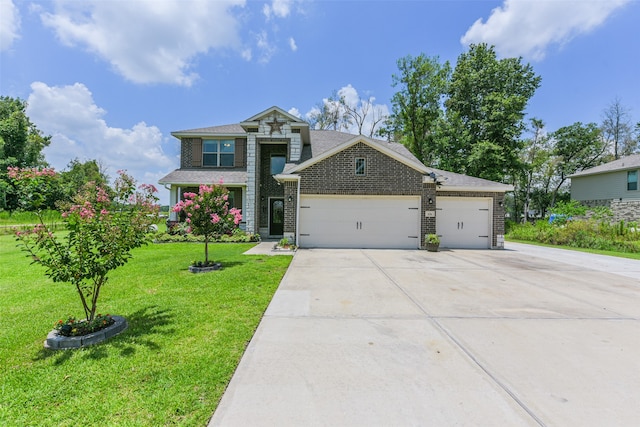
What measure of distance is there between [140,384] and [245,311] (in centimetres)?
193

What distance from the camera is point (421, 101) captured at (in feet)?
84.5

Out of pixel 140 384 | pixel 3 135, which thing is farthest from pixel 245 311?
pixel 3 135

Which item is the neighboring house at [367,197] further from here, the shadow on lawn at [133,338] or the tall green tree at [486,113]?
the tall green tree at [486,113]

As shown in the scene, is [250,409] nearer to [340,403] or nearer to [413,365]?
[340,403]

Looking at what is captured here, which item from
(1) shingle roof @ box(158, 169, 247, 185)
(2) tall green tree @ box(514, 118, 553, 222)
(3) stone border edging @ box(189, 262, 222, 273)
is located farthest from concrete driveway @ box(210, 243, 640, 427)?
(2) tall green tree @ box(514, 118, 553, 222)

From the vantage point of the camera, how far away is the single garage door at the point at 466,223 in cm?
1298

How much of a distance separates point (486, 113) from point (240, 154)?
64.2ft

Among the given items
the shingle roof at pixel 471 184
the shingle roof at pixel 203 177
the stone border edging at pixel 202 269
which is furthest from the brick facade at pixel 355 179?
the stone border edging at pixel 202 269

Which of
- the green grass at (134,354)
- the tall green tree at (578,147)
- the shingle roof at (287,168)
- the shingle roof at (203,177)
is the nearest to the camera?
the green grass at (134,354)

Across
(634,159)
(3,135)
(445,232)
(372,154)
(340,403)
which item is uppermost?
(3,135)

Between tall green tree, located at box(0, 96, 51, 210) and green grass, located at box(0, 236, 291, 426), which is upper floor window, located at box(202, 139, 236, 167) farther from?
tall green tree, located at box(0, 96, 51, 210)

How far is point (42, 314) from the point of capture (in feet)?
14.5

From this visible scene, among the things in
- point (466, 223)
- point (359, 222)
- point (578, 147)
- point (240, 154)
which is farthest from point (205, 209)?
point (578, 147)

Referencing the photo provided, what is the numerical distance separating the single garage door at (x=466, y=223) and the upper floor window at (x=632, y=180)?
18401 mm
